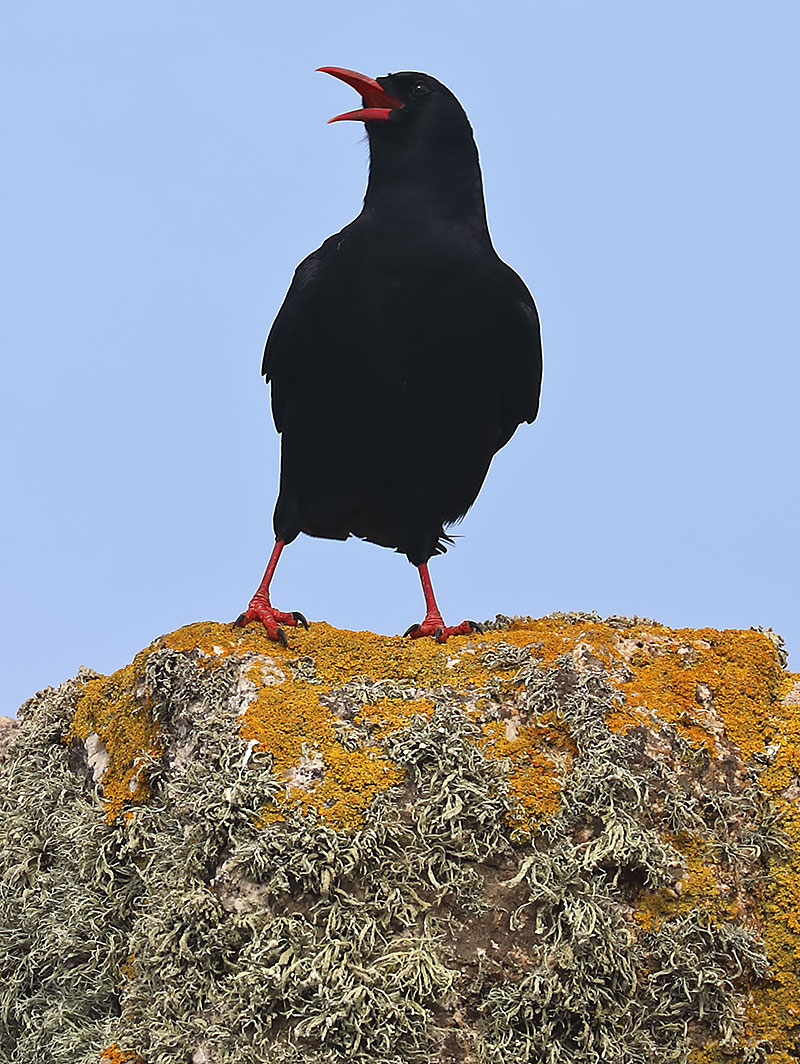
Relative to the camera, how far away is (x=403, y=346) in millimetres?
5254

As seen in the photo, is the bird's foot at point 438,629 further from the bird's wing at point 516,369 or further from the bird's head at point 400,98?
the bird's head at point 400,98

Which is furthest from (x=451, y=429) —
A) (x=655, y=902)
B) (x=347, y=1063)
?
(x=347, y=1063)

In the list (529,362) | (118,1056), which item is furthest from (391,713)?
(529,362)

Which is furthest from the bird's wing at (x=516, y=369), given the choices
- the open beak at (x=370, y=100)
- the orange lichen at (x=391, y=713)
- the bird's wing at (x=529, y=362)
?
the orange lichen at (x=391, y=713)

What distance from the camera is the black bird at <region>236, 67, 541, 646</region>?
17.3ft

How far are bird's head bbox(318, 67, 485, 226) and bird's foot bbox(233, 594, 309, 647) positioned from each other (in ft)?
6.72

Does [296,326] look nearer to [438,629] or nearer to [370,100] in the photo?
[370,100]

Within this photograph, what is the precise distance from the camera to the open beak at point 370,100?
221 inches

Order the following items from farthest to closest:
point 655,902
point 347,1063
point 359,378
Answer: point 359,378
point 655,902
point 347,1063

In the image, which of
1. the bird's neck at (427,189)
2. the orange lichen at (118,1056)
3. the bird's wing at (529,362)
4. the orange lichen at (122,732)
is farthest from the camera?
the bird's wing at (529,362)

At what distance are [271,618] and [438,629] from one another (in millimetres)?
984

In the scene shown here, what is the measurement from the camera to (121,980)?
166 inches

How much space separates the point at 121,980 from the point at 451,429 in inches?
107

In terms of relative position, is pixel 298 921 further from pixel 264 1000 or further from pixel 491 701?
pixel 491 701
